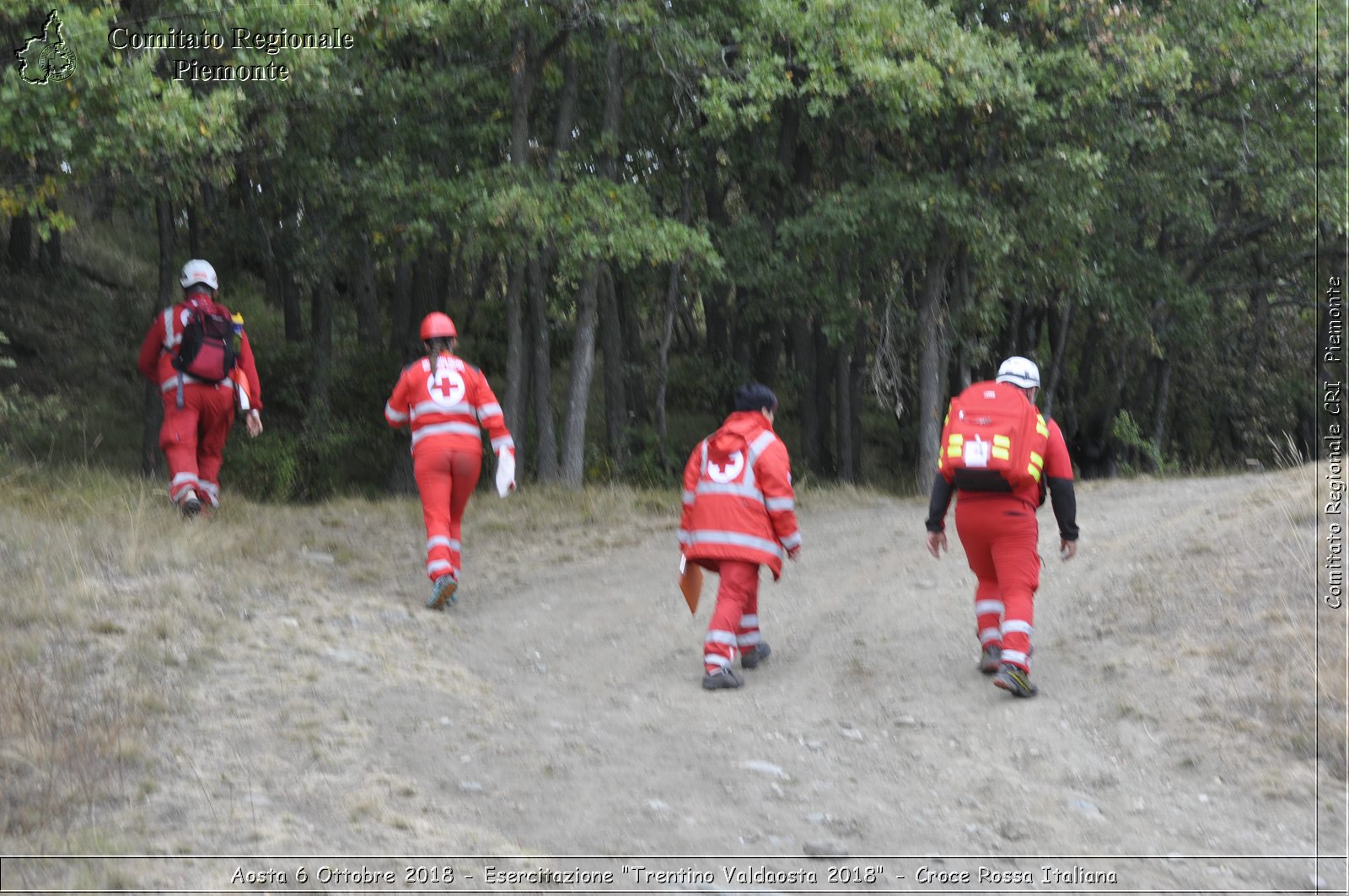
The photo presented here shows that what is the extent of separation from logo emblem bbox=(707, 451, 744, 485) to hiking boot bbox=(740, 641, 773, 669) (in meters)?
1.11

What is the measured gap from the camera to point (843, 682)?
848cm

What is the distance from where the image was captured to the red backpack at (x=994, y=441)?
7.90 m

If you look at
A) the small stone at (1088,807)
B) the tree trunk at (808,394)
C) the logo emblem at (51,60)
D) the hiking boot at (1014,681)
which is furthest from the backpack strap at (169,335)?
the tree trunk at (808,394)

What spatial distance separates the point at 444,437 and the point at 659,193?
10443mm

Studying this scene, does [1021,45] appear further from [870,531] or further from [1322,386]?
[1322,386]

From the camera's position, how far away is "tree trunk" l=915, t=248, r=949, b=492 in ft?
65.7

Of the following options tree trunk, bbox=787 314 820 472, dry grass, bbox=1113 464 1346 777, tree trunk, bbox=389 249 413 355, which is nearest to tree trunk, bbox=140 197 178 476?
tree trunk, bbox=389 249 413 355

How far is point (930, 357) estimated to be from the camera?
20.3 metres

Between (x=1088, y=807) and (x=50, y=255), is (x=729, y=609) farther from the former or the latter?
(x=50, y=255)

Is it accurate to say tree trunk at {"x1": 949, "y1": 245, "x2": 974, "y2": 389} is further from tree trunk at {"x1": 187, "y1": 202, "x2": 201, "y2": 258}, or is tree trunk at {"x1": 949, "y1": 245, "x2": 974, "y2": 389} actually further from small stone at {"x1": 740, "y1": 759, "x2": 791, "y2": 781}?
small stone at {"x1": 740, "y1": 759, "x2": 791, "y2": 781}

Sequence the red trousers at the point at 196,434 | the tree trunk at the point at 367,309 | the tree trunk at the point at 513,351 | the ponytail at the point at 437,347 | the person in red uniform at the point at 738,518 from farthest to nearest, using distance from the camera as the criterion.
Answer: the tree trunk at the point at 367,309
the tree trunk at the point at 513,351
the red trousers at the point at 196,434
the ponytail at the point at 437,347
the person in red uniform at the point at 738,518

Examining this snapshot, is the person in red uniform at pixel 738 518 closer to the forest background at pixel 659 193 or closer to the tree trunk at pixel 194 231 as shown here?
the forest background at pixel 659 193

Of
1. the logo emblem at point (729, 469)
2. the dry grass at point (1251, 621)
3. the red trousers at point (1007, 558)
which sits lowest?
the dry grass at point (1251, 621)

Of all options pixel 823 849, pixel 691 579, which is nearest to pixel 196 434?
pixel 691 579
